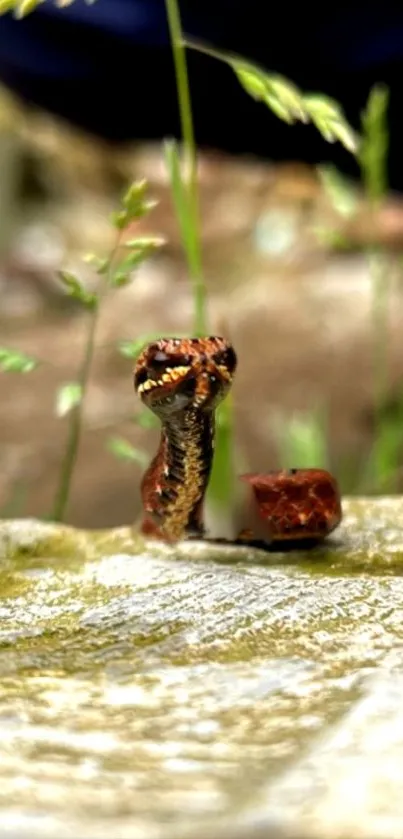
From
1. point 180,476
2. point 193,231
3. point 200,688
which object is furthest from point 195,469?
point 193,231

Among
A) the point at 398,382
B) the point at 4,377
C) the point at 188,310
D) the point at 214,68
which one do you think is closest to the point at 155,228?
the point at 188,310

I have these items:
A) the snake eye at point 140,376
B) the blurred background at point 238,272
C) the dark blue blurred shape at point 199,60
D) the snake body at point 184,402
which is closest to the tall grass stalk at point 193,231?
the blurred background at point 238,272

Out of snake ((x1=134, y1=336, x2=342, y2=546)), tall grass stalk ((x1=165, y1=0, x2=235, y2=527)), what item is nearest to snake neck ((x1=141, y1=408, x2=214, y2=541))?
snake ((x1=134, y1=336, x2=342, y2=546))

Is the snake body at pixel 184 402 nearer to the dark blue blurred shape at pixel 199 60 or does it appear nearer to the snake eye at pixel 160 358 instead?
the snake eye at pixel 160 358

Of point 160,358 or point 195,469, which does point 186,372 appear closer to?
point 160,358

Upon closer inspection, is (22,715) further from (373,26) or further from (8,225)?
(8,225)

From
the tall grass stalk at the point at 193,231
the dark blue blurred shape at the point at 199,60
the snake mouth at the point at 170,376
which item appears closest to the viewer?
the snake mouth at the point at 170,376

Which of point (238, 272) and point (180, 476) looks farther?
point (238, 272)
